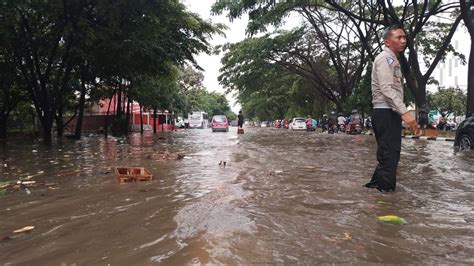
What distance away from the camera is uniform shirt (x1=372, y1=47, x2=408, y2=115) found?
4594 mm

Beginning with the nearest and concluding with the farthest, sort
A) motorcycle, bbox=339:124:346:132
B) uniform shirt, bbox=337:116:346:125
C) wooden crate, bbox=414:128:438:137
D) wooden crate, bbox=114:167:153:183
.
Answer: wooden crate, bbox=114:167:153:183, wooden crate, bbox=414:128:438:137, uniform shirt, bbox=337:116:346:125, motorcycle, bbox=339:124:346:132

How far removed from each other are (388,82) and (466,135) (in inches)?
334

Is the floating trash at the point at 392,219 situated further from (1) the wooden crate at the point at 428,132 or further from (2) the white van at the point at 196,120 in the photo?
(2) the white van at the point at 196,120

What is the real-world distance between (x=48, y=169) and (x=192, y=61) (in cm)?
1326

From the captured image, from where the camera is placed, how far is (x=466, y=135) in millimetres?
11641

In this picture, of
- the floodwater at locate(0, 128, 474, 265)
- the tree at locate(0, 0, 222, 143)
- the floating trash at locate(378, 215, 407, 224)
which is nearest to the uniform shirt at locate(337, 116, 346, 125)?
the tree at locate(0, 0, 222, 143)

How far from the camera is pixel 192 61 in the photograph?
795 inches

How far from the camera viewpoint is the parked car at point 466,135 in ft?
37.7

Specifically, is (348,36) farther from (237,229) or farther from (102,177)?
(237,229)

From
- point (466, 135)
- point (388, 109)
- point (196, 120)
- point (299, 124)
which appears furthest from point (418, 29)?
point (196, 120)

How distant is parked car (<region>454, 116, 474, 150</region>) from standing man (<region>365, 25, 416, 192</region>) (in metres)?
8.03

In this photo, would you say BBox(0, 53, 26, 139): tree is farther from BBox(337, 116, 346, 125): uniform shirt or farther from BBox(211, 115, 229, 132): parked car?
BBox(337, 116, 346, 125): uniform shirt

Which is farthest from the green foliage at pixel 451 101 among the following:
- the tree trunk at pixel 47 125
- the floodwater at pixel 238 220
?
the floodwater at pixel 238 220

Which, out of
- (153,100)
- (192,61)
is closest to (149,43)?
(192,61)
